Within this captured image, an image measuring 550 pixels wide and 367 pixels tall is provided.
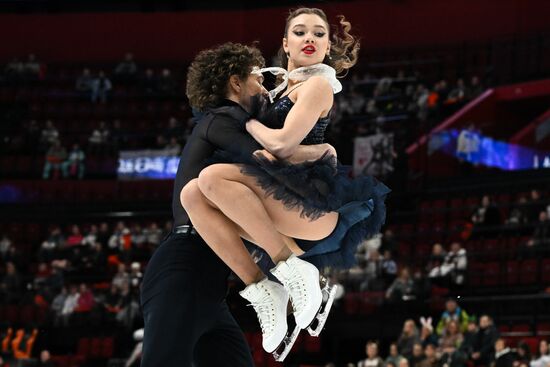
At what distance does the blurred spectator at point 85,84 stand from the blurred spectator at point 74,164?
247cm

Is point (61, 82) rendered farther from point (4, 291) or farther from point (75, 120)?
point (4, 291)

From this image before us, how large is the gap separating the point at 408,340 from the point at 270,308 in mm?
7611

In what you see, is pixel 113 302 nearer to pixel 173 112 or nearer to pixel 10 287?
pixel 10 287

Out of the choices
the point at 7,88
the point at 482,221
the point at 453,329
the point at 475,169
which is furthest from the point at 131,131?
the point at 453,329

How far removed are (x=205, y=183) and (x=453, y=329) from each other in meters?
7.68

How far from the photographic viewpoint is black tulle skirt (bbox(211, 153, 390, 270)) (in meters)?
3.77

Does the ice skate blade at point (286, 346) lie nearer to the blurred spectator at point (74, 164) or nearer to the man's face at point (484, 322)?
the man's face at point (484, 322)

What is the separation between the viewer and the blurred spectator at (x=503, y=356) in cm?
974

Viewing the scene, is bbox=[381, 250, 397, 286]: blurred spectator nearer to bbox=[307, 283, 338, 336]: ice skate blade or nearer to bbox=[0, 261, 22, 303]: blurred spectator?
bbox=[0, 261, 22, 303]: blurred spectator

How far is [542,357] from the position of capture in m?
9.61

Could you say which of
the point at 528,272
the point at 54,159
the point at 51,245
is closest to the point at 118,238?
the point at 51,245

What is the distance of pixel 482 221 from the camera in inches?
555

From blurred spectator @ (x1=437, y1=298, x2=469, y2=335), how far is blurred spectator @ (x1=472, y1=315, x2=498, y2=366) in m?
0.46

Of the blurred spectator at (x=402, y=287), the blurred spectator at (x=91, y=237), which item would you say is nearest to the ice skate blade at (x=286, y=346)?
the blurred spectator at (x=402, y=287)
